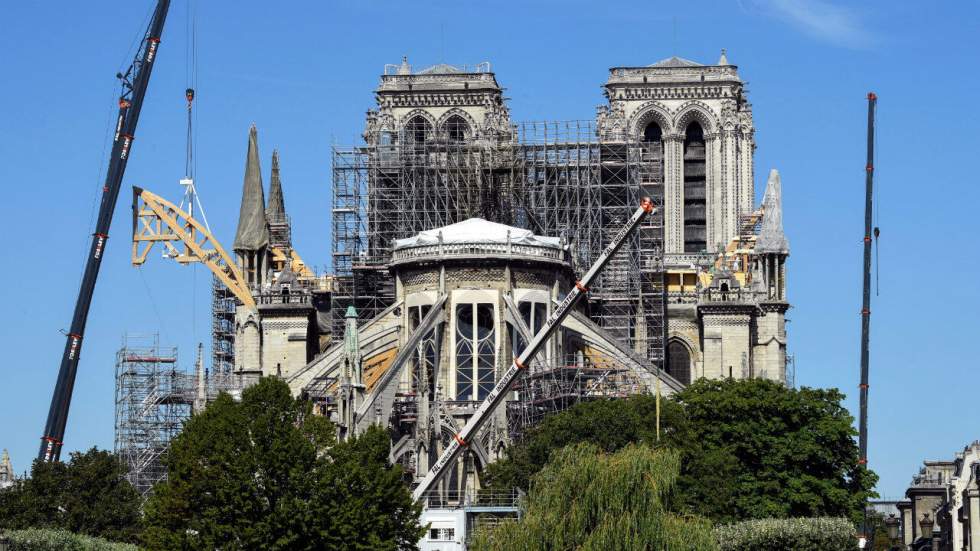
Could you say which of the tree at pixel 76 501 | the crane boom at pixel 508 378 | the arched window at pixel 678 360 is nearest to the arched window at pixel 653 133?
the arched window at pixel 678 360

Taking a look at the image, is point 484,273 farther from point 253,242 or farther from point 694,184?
point 694,184

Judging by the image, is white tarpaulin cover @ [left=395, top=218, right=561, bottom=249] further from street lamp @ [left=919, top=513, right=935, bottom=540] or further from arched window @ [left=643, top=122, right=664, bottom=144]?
arched window @ [left=643, top=122, right=664, bottom=144]

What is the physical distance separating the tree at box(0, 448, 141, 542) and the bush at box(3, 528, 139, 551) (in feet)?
22.2

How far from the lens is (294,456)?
10288 centimetres

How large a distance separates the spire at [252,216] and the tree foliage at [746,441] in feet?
111

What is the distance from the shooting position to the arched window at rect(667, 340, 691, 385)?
164 m

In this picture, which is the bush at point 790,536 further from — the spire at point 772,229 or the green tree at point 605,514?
the spire at point 772,229

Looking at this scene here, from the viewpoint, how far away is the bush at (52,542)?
10644cm

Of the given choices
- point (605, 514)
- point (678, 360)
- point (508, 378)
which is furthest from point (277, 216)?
point (605, 514)

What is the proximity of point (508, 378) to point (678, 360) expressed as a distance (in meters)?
36.5

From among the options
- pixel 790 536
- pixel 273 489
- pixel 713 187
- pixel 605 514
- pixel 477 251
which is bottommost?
pixel 790 536

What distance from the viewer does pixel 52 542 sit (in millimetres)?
107250

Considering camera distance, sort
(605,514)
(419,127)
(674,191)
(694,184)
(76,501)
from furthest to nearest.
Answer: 1. (694,184)
2. (674,191)
3. (419,127)
4. (76,501)
5. (605,514)

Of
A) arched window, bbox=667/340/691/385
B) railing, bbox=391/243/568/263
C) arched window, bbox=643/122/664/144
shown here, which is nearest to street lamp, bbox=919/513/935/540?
arched window, bbox=667/340/691/385
